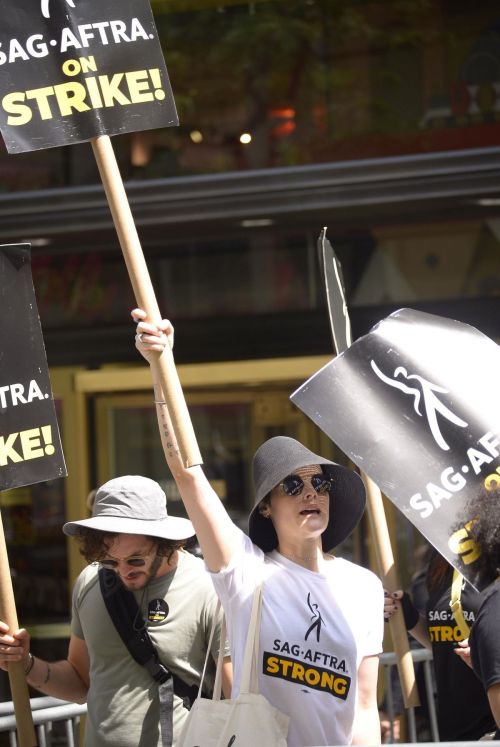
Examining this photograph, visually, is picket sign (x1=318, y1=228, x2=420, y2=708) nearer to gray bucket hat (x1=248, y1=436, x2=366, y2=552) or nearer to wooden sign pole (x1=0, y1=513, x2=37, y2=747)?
gray bucket hat (x1=248, y1=436, x2=366, y2=552)

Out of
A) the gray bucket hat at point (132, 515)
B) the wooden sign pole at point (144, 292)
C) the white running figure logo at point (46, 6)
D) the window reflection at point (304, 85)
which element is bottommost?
the gray bucket hat at point (132, 515)

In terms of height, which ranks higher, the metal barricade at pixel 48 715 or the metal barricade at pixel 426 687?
the metal barricade at pixel 48 715

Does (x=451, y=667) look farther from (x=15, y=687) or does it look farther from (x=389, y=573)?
(x=15, y=687)

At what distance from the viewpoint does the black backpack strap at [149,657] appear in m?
3.33

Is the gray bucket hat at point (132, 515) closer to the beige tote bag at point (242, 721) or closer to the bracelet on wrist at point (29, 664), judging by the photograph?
the bracelet on wrist at point (29, 664)

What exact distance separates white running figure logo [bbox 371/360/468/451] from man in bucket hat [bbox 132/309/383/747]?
283 mm

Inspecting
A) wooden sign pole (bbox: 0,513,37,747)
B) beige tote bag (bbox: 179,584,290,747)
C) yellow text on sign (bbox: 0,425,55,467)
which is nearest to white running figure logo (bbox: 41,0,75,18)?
yellow text on sign (bbox: 0,425,55,467)

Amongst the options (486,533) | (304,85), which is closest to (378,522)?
(486,533)

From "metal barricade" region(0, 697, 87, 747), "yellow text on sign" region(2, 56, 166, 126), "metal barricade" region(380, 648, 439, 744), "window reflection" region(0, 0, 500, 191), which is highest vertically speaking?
"window reflection" region(0, 0, 500, 191)

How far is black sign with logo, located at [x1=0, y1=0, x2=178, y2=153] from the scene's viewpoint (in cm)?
306

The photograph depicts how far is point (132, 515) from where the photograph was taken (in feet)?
11.4

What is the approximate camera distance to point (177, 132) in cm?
735

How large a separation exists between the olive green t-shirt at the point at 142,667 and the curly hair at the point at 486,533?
878mm

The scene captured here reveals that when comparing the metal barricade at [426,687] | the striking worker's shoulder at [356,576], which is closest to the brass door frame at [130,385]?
the metal barricade at [426,687]
